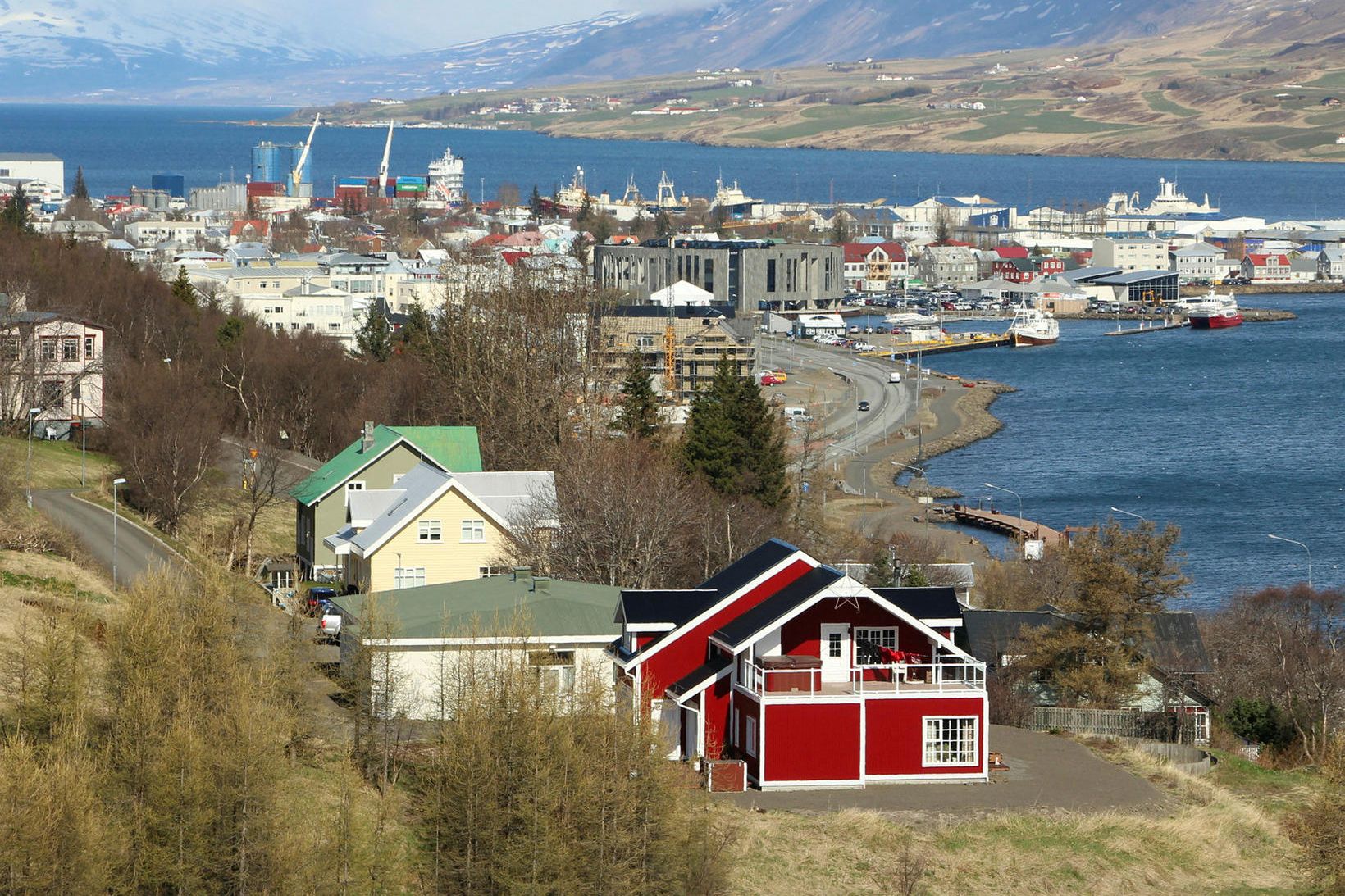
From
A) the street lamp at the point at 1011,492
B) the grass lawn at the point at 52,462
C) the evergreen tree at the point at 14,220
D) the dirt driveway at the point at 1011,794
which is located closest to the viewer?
the dirt driveway at the point at 1011,794

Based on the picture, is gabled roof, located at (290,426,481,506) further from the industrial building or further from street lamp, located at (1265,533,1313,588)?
the industrial building

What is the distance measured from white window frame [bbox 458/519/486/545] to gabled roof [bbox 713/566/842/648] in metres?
4.85

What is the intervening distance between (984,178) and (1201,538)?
125 metres

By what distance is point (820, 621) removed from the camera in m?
11.1

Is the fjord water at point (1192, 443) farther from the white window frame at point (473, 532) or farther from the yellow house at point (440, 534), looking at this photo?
the white window frame at point (473, 532)

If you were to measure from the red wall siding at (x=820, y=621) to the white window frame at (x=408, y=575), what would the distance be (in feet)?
17.1

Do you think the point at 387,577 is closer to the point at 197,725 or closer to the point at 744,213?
the point at 197,725

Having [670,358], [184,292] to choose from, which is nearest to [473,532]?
[184,292]

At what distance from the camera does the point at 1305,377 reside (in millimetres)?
50125

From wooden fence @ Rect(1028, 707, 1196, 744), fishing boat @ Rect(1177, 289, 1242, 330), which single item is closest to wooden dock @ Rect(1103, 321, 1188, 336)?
fishing boat @ Rect(1177, 289, 1242, 330)

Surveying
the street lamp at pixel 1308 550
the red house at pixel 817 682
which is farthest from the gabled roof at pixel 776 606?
the street lamp at pixel 1308 550

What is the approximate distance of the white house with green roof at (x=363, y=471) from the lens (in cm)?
1758

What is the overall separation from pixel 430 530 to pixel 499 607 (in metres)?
3.64

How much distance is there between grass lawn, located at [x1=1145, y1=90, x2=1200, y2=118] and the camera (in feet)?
595
